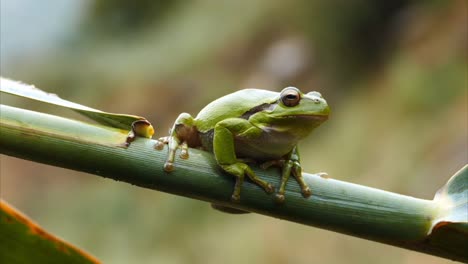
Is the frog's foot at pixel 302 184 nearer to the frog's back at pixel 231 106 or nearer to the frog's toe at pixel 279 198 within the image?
the frog's toe at pixel 279 198

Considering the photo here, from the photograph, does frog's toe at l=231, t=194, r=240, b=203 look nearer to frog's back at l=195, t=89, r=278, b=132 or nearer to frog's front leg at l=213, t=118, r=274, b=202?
frog's front leg at l=213, t=118, r=274, b=202

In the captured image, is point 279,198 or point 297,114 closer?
point 279,198

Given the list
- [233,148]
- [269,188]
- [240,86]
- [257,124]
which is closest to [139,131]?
[269,188]

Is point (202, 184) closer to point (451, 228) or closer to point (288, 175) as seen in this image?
point (288, 175)

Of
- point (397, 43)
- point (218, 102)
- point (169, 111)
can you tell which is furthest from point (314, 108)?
point (169, 111)

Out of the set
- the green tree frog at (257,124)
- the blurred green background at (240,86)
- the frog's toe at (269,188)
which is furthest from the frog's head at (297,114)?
the blurred green background at (240,86)

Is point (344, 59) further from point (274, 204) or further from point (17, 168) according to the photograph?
point (274, 204)

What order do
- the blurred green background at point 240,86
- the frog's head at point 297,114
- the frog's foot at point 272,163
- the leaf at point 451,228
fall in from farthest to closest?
1. the blurred green background at point 240,86
2. the frog's head at point 297,114
3. the frog's foot at point 272,163
4. the leaf at point 451,228
